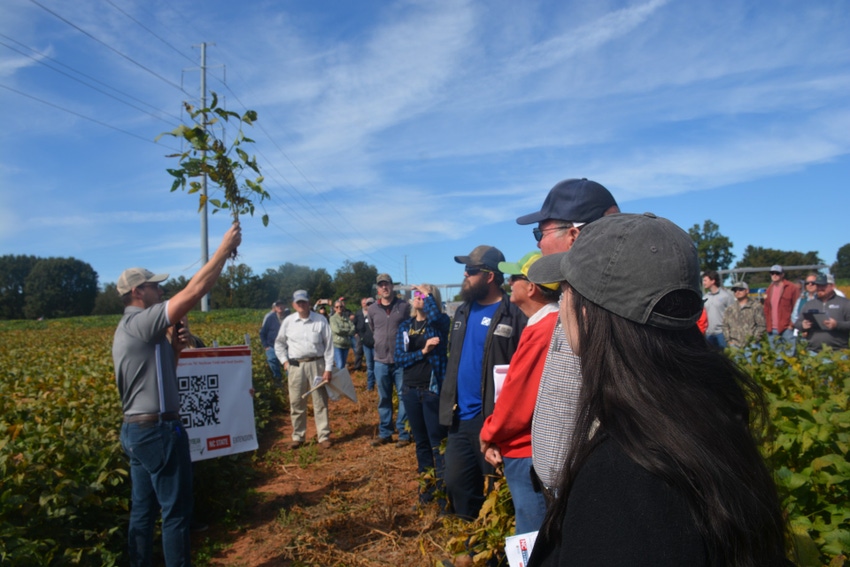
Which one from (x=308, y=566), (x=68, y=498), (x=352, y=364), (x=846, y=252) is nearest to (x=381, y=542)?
(x=308, y=566)

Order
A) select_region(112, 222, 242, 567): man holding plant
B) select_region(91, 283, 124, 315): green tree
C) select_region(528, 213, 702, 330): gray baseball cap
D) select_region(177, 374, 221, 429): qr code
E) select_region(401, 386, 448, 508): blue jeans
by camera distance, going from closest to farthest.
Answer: select_region(528, 213, 702, 330): gray baseball cap, select_region(112, 222, 242, 567): man holding plant, select_region(177, 374, 221, 429): qr code, select_region(401, 386, 448, 508): blue jeans, select_region(91, 283, 124, 315): green tree

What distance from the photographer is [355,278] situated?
50562mm

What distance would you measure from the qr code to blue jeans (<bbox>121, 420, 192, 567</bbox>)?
3.85ft

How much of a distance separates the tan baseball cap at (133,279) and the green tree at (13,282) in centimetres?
9335

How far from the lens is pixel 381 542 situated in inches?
178

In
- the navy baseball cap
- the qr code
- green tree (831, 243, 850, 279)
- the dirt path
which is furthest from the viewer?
green tree (831, 243, 850, 279)

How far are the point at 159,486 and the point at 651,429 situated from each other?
341 cm

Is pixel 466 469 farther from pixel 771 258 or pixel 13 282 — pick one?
pixel 13 282

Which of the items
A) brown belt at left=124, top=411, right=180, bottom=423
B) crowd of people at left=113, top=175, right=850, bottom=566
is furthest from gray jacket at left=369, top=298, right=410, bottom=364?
brown belt at left=124, top=411, right=180, bottom=423

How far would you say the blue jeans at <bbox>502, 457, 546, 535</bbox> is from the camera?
2783mm

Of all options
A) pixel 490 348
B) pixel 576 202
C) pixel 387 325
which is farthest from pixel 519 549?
pixel 387 325

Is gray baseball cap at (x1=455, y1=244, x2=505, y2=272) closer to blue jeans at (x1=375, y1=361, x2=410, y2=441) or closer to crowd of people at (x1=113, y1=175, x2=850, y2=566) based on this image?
crowd of people at (x1=113, y1=175, x2=850, y2=566)

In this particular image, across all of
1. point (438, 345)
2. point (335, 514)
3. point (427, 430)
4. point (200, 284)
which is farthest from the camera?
point (438, 345)

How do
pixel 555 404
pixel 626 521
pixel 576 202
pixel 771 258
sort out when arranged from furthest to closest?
pixel 771 258
pixel 576 202
pixel 555 404
pixel 626 521
